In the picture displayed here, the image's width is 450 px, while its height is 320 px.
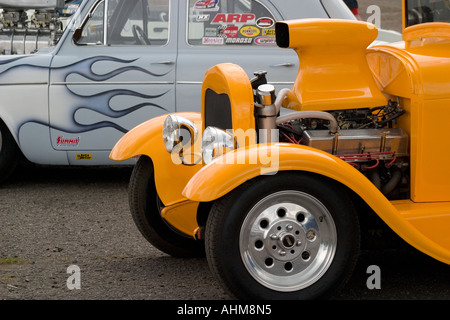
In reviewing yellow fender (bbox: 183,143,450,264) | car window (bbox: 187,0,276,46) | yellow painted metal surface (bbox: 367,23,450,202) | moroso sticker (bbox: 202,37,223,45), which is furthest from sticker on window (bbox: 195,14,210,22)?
yellow fender (bbox: 183,143,450,264)

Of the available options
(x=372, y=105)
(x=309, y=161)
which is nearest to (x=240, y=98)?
(x=309, y=161)

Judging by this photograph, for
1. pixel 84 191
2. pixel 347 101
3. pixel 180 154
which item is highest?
pixel 347 101

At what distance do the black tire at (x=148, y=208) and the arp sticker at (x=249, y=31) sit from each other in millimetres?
2395

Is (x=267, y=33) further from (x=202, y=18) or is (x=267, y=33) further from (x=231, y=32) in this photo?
(x=202, y=18)

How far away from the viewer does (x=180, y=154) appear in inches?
179

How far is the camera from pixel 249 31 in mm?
6789

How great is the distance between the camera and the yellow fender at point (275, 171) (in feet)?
11.9

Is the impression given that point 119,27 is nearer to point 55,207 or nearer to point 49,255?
point 55,207

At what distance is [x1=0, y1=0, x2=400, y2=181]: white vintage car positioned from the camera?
669cm

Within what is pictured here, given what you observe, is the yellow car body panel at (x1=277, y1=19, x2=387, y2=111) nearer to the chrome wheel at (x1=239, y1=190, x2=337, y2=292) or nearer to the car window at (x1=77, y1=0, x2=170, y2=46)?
the chrome wheel at (x1=239, y1=190, x2=337, y2=292)

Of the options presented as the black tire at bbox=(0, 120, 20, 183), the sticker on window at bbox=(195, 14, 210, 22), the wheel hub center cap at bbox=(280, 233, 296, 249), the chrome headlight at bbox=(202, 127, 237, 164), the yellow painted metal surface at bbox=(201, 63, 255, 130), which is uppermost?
the sticker on window at bbox=(195, 14, 210, 22)

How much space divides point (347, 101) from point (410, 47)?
63 cm
